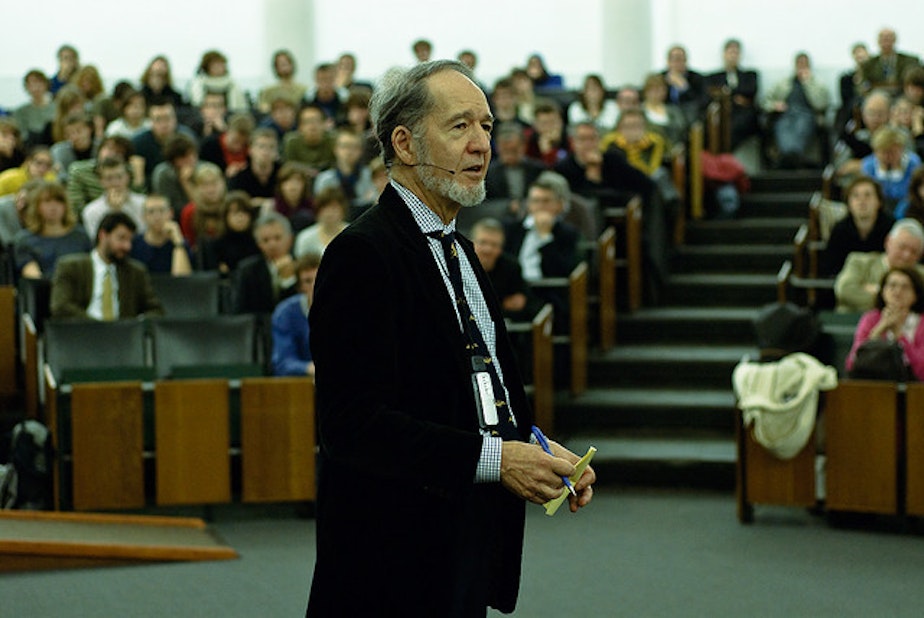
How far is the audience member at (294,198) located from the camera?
26.5 feet

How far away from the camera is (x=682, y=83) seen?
11.4m

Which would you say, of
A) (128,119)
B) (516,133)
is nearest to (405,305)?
(516,133)

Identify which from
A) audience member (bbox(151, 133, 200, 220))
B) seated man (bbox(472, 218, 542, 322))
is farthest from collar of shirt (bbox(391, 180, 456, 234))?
audience member (bbox(151, 133, 200, 220))

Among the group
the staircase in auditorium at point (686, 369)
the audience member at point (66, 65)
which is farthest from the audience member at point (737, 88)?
the audience member at point (66, 65)

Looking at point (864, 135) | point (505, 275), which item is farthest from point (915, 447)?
point (864, 135)

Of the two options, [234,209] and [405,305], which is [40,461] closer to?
[234,209]

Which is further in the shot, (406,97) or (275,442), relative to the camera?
(275,442)

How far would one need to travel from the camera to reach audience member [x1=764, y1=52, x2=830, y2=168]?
10953 mm

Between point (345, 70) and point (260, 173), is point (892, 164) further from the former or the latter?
point (345, 70)

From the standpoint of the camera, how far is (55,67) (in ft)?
44.1

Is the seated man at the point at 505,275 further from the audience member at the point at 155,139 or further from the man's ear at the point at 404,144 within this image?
the man's ear at the point at 404,144

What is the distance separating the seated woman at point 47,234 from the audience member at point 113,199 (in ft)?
1.12

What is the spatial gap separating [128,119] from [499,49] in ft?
14.8

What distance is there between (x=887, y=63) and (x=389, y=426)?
9863 mm
